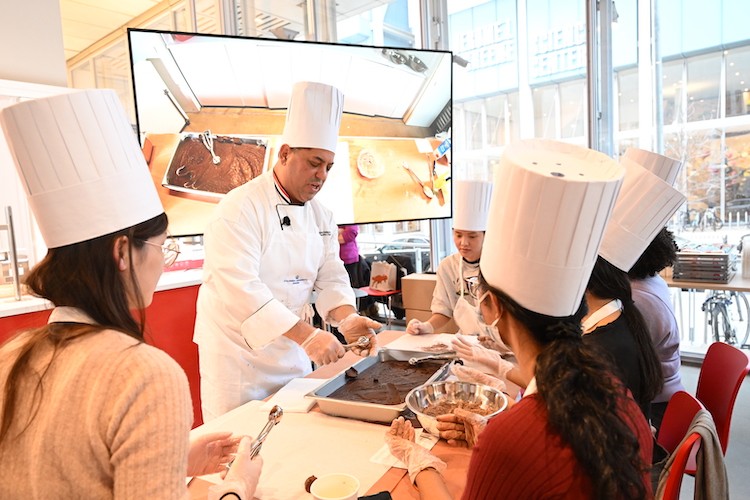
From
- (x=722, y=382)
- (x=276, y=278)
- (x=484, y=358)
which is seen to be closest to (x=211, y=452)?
(x=276, y=278)

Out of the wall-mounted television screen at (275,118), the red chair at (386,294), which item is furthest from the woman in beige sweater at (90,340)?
the red chair at (386,294)

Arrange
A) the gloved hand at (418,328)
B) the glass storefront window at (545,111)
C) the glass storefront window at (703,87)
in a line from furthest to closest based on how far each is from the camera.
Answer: the glass storefront window at (545,111) → the glass storefront window at (703,87) → the gloved hand at (418,328)

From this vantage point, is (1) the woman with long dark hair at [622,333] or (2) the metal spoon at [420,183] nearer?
(1) the woman with long dark hair at [622,333]

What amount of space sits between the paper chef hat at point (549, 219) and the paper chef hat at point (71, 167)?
0.70m

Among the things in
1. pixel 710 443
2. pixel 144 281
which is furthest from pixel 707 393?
pixel 144 281

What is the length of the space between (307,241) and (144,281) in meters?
1.18

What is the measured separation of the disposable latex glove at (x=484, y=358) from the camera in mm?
1773

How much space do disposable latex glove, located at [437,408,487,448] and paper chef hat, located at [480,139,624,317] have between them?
43 cm

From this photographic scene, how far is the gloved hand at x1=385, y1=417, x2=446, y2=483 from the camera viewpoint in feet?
3.78

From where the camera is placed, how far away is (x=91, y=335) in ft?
2.51

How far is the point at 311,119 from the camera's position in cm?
202

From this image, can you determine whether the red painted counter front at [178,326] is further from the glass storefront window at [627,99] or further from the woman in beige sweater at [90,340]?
the glass storefront window at [627,99]

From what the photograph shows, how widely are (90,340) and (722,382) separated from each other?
5.96 feet

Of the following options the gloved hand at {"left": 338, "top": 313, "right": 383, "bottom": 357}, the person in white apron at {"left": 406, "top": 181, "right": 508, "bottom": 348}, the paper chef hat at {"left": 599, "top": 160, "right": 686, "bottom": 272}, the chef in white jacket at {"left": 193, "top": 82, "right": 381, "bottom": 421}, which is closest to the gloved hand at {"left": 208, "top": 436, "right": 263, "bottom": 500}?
the chef in white jacket at {"left": 193, "top": 82, "right": 381, "bottom": 421}
